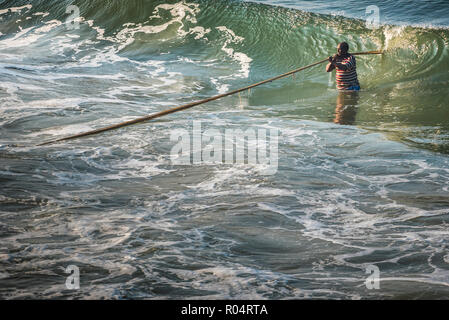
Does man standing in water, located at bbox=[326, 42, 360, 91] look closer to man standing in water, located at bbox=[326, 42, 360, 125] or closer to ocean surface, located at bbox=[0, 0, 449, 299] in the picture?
man standing in water, located at bbox=[326, 42, 360, 125]

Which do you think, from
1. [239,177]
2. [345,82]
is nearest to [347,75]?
[345,82]

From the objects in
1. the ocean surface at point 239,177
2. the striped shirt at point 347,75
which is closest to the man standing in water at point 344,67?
the striped shirt at point 347,75

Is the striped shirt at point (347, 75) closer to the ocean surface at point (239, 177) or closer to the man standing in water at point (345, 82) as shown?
the man standing in water at point (345, 82)

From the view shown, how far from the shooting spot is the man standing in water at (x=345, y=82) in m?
9.34

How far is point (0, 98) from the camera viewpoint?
9766 mm

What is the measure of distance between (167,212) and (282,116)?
4.77 m

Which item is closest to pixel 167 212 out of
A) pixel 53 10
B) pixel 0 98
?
pixel 0 98

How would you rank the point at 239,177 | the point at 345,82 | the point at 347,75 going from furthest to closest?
the point at 345,82 < the point at 347,75 < the point at 239,177

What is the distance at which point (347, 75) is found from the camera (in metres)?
10.0

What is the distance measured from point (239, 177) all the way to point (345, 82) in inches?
197

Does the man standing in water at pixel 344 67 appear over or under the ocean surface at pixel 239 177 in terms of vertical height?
over

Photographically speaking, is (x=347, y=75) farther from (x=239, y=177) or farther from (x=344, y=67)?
(x=239, y=177)
